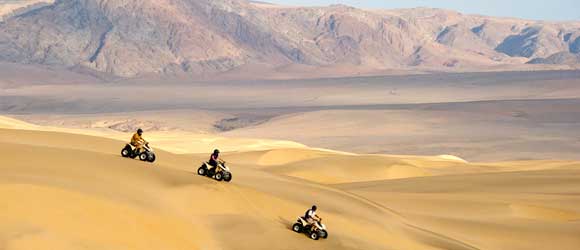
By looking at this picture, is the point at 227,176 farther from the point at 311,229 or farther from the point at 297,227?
the point at 311,229

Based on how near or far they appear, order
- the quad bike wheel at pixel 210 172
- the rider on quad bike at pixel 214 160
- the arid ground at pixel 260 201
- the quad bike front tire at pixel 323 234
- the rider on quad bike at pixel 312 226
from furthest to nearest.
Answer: the quad bike wheel at pixel 210 172, the rider on quad bike at pixel 214 160, the quad bike front tire at pixel 323 234, the rider on quad bike at pixel 312 226, the arid ground at pixel 260 201

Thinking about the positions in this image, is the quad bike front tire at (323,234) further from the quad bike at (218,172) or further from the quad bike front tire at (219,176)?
the quad bike front tire at (219,176)

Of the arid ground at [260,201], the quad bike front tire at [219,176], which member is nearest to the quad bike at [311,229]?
the arid ground at [260,201]

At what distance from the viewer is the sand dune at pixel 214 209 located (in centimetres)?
1375

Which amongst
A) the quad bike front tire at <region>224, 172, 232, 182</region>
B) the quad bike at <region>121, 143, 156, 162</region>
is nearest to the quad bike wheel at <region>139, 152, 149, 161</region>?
the quad bike at <region>121, 143, 156, 162</region>

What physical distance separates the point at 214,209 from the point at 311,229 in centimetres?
179

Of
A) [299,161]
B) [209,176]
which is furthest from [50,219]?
[299,161]

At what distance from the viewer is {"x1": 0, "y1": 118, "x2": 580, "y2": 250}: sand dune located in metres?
13.8

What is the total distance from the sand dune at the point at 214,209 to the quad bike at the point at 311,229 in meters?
0.17

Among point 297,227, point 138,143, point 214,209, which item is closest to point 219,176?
point 214,209

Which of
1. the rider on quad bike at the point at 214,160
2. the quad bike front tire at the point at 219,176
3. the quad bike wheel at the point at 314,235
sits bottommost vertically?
the quad bike wheel at the point at 314,235

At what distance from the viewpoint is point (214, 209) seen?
54.2 feet

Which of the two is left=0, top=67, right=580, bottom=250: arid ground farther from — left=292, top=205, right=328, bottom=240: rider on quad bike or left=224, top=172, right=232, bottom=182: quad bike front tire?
left=224, top=172, right=232, bottom=182: quad bike front tire

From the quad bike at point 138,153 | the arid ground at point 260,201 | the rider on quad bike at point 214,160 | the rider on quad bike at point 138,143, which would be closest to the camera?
the arid ground at point 260,201
